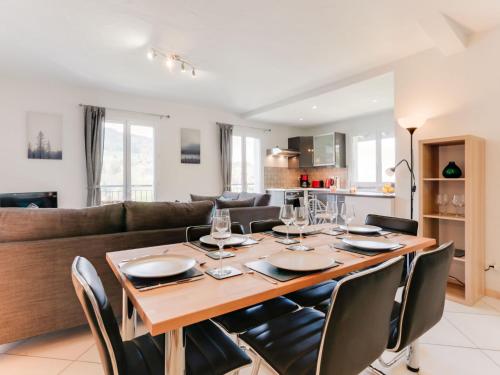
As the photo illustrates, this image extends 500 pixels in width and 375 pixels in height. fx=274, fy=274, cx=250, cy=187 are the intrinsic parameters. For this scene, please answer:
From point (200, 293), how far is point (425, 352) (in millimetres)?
1750

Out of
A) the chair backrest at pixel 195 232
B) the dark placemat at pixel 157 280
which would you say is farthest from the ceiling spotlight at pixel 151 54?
the dark placemat at pixel 157 280

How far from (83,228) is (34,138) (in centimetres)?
329

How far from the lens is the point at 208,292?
0.96 m

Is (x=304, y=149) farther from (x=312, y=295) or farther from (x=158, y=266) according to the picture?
(x=158, y=266)

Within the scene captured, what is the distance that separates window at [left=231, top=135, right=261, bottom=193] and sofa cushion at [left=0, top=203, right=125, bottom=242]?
14.2 ft

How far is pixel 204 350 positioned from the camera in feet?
3.61

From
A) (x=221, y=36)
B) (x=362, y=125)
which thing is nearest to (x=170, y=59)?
(x=221, y=36)

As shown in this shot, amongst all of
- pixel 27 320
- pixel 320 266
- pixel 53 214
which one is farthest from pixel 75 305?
pixel 320 266

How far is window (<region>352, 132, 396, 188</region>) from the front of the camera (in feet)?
18.7

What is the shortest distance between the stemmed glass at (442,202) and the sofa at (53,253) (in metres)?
2.69

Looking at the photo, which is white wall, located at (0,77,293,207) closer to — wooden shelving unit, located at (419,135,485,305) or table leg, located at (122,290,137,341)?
table leg, located at (122,290,137,341)

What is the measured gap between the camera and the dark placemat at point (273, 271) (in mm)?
1098

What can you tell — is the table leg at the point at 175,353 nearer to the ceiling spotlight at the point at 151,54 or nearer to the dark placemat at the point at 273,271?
the dark placemat at the point at 273,271

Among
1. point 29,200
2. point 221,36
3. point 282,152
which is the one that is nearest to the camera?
point 221,36
